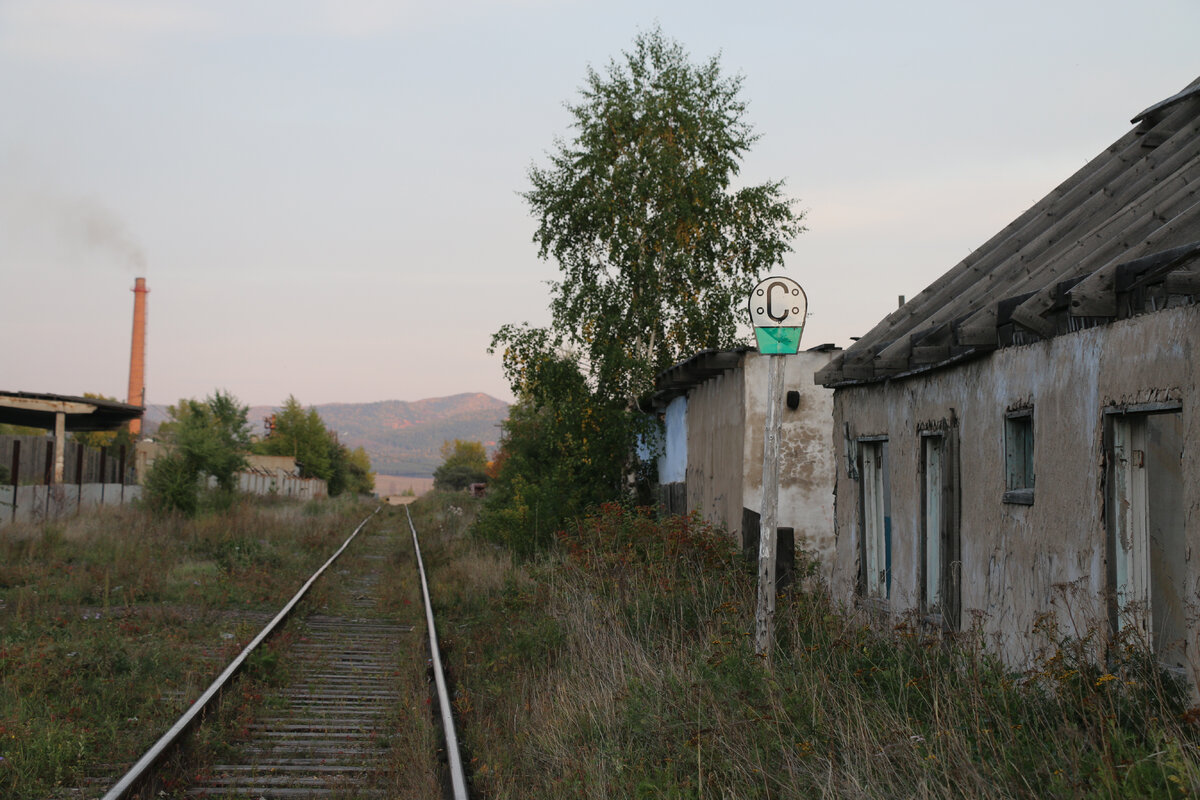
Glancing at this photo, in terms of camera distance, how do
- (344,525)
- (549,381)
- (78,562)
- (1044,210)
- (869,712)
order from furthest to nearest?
(344,525) → (549,381) → (78,562) → (1044,210) → (869,712)

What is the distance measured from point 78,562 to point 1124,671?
16.5 metres

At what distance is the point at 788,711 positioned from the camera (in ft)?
19.5

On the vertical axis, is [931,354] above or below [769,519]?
above

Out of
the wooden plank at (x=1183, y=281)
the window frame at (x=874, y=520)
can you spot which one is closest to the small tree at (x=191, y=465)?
the window frame at (x=874, y=520)

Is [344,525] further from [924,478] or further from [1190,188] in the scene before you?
[1190,188]

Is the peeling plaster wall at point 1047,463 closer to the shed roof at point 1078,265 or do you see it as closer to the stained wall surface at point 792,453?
the shed roof at point 1078,265

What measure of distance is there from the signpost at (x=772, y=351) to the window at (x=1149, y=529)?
2212 mm

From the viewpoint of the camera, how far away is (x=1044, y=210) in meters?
9.79

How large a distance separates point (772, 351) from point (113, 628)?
8.35 m

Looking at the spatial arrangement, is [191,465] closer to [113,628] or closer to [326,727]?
[113,628]

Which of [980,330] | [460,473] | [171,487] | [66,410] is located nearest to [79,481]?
[66,410]

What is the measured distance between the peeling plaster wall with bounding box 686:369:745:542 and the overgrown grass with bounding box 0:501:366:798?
6.47 m

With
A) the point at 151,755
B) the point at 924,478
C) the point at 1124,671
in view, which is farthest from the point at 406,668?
the point at 1124,671

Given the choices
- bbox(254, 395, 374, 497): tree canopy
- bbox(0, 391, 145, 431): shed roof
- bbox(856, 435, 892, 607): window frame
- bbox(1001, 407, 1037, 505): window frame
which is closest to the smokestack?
bbox(254, 395, 374, 497): tree canopy
